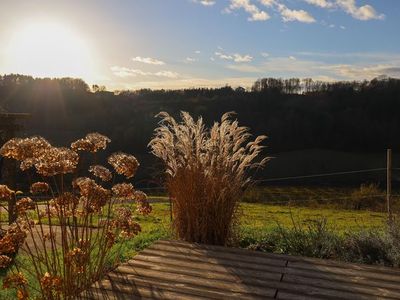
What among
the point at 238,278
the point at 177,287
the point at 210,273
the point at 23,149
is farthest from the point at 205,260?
the point at 23,149

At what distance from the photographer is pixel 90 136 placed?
248cm

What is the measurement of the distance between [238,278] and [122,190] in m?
0.82

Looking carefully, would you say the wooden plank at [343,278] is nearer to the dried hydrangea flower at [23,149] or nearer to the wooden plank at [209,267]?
the wooden plank at [209,267]

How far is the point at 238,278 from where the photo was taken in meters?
2.60

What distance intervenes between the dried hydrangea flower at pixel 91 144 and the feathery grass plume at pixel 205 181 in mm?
1298

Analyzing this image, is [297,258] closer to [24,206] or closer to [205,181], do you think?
[205,181]

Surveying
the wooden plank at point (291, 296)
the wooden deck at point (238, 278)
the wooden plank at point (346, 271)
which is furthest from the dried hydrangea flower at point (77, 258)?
the wooden plank at point (346, 271)

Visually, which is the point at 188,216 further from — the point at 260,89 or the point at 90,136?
the point at 260,89

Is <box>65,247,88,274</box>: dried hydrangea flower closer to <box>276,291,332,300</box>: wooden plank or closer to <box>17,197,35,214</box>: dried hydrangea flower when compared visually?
<box>17,197,35,214</box>: dried hydrangea flower

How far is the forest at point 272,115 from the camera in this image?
4897 cm

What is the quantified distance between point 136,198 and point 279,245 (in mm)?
1590

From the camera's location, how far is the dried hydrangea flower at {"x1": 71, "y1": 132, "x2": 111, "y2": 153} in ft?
7.68

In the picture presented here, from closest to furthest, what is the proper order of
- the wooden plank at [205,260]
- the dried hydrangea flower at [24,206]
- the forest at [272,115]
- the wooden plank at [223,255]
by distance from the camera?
the dried hydrangea flower at [24,206], the wooden plank at [205,260], the wooden plank at [223,255], the forest at [272,115]

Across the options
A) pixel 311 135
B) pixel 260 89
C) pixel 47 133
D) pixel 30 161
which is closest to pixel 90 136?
pixel 30 161
